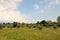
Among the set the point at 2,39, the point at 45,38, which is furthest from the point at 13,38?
the point at 45,38

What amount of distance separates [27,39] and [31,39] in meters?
0.54

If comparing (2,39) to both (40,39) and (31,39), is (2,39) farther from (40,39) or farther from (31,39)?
(40,39)

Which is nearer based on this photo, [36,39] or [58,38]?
[36,39]

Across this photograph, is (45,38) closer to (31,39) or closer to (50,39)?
(50,39)

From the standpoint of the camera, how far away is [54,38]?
22.7m

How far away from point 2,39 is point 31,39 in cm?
365

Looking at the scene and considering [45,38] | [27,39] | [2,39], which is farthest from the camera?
[45,38]

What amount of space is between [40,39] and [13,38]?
3.39 meters

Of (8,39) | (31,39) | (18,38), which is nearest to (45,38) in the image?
(31,39)

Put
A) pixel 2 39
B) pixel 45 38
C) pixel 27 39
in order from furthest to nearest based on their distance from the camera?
pixel 45 38, pixel 27 39, pixel 2 39

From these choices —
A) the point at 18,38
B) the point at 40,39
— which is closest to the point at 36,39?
the point at 40,39

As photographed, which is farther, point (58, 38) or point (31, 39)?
point (58, 38)

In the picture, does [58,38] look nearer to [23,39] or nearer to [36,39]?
[36,39]

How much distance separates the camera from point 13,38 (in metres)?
21.3
